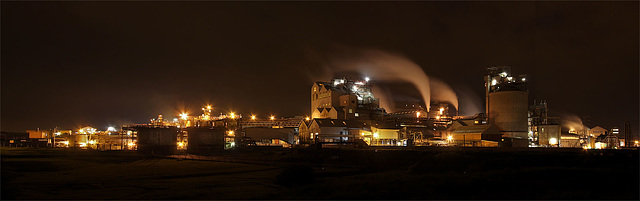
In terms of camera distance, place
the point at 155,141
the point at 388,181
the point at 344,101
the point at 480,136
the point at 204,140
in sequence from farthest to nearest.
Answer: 1. the point at 344,101
2. the point at 204,140
3. the point at 155,141
4. the point at 480,136
5. the point at 388,181

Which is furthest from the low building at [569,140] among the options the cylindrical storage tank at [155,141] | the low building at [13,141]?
the low building at [13,141]

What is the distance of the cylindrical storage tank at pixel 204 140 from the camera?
59.3 m

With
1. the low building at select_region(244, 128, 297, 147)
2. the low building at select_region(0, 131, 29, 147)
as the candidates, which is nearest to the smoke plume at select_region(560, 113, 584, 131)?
the low building at select_region(244, 128, 297, 147)

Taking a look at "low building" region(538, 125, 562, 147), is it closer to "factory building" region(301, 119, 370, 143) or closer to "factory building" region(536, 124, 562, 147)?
"factory building" region(536, 124, 562, 147)

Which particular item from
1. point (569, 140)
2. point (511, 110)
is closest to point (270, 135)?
point (511, 110)

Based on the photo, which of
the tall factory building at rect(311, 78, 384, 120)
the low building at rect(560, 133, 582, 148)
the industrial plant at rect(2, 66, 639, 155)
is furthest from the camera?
the tall factory building at rect(311, 78, 384, 120)

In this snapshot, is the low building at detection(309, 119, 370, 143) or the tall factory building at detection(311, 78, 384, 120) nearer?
the low building at detection(309, 119, 370, 143)

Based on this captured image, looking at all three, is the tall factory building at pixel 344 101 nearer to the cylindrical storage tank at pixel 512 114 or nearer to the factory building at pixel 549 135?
the cylindrical storage tank at pixel 512 114

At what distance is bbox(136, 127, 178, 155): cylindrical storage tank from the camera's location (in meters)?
56.7

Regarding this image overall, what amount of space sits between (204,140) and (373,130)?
87.3 ft

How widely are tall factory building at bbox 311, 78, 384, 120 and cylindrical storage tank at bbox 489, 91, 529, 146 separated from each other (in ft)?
92.8

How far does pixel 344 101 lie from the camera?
8312 cm

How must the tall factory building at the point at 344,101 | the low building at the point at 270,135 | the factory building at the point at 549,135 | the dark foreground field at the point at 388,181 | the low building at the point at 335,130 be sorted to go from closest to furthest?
the dark foreground field at the point at 388,181 → the factory building at the point at 549,135 → the low building at the point at 335,130 → the low building at the point at 270,135 → the tall factory building at the point at 344,101

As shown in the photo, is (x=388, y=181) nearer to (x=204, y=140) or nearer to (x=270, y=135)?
(x=204, y=140)
